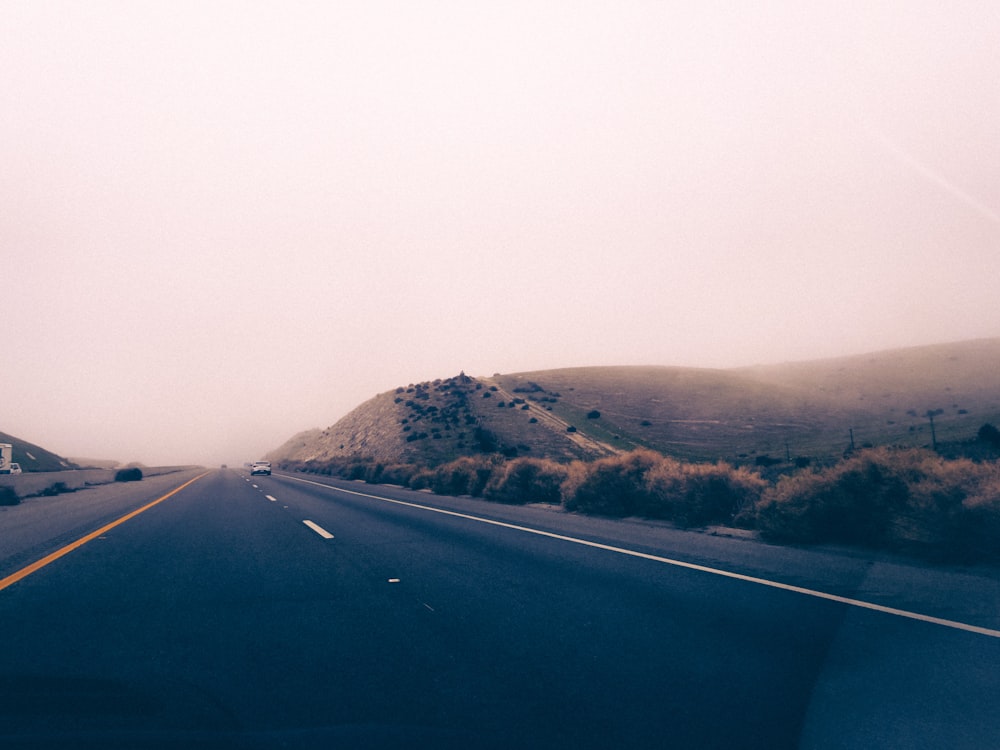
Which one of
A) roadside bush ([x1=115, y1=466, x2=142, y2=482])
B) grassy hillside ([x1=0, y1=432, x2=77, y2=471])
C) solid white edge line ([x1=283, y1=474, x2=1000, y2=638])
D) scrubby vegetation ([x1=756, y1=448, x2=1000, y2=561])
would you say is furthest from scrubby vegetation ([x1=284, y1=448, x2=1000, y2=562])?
grassy hillside ([x1=0, y1=432, x2=77, y2=471])

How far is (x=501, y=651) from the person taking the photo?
4809mm

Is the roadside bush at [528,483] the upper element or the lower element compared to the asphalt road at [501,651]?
upper

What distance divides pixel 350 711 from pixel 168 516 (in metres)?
14.6

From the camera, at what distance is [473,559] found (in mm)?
8953

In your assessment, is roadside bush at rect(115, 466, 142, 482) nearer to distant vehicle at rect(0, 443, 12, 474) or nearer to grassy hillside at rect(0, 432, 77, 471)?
distant vehicle at rect(0, 443, 12, 474)

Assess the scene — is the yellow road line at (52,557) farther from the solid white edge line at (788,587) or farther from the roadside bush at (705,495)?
the roadside bush at (705,495)

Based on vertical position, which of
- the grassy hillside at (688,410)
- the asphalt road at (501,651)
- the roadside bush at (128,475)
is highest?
the grassy hillside at (688,410)

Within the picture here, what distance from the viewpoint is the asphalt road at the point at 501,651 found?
3.47 m

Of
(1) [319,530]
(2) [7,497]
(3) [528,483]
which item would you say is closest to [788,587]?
(1) [319,530]

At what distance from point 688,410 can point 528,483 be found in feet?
206

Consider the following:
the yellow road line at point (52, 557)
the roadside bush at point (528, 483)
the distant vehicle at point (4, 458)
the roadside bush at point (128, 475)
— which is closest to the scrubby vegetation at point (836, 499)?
the roadside bush at point (528, 483)

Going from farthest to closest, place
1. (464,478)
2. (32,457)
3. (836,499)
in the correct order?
(32,457) → (464,478) → (836,499)

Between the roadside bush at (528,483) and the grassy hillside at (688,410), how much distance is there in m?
29.6

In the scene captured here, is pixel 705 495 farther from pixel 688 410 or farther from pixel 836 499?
pixel 688 410
